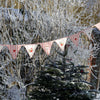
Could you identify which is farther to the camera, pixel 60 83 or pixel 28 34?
pixel 28 34

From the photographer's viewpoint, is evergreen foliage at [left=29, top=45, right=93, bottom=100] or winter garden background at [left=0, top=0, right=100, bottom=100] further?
winter garden background at [left=0, top=0, right=100, bottom=100]

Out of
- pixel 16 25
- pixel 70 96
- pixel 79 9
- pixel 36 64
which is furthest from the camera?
pixel 79 9

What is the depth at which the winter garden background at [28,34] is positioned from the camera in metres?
6.30

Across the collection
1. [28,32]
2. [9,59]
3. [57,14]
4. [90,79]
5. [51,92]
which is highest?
[57,14]

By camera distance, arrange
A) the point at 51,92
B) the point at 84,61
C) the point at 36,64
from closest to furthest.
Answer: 1. the point at 51,92
2. the point at 36,64
3. the point at 84,61

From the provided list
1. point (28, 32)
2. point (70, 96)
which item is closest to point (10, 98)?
point (28, 32)

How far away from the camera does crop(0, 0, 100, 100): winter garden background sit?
630 cm

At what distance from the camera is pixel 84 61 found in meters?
7.27

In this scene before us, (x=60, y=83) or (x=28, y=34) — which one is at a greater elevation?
(x=28, y=34)

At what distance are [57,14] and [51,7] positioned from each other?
44cm

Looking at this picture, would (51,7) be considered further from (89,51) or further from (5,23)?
(89,51)

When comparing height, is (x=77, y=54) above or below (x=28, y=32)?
below

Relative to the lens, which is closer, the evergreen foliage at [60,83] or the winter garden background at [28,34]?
the evergreen foliage at [60,83]

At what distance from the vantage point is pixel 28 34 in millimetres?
6516
